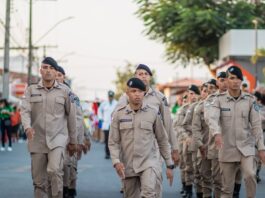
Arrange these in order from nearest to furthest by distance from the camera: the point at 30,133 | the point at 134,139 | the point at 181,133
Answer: the point at 134,139, the point at 30,133, the point at 181,133

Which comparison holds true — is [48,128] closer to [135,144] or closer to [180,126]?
[135,144]

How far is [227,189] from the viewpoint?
11234mm

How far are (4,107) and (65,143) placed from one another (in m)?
18.9

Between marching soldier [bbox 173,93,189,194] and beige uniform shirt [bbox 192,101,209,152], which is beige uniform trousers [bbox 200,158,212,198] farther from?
marching soldier [bbox 173,93,189,194]

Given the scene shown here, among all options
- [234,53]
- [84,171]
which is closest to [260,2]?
[234,53]

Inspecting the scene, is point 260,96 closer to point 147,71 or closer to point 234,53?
point 147,71

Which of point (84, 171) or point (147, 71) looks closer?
point (147, 71)

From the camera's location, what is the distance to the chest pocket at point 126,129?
9.84 m

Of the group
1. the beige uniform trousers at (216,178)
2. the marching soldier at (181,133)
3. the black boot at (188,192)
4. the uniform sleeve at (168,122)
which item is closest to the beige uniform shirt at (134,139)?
the uniform sleeve at (168,122)

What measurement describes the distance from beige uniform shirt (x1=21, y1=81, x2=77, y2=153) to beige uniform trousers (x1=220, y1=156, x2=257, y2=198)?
2.05 meters

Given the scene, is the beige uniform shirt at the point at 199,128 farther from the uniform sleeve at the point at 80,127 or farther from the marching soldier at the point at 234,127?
the marching soldier at the point at 234,127

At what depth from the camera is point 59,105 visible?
11.4 metres

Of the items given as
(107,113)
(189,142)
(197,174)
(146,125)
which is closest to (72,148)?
(146,125)

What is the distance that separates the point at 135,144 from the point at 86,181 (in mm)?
7930
